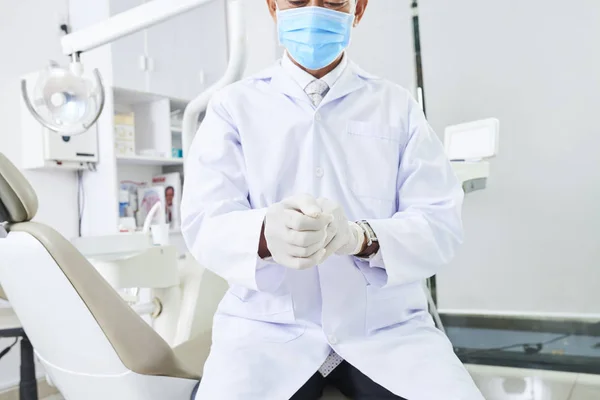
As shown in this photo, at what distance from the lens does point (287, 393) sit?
2.52 ft

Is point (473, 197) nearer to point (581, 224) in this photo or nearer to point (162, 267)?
point (581, 224)

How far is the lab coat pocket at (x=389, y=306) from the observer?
0.86m

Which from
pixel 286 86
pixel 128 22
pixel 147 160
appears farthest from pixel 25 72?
pixel 286 86

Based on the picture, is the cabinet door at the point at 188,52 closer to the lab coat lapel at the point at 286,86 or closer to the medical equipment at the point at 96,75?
the medical equipment at the point at 96,75

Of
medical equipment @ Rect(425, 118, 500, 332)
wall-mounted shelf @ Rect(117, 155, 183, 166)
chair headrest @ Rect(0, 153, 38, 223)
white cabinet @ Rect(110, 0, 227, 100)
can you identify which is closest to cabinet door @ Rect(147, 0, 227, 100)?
white cabinet @ Rect(110, 0, 227, 100)

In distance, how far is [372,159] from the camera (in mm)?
927

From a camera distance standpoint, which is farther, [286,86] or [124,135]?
[124,135]

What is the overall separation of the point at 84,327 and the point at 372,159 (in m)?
0.59

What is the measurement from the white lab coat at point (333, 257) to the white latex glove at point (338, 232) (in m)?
0.07

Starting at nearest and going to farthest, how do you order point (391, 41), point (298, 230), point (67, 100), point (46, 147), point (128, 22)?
1. point (298, 230)
2. point (128, 22)
3. point (67, 100)
4. point (391, 41)
5. point (46, 147)

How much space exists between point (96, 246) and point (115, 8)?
1.81m

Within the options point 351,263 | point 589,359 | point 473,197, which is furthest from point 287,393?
point 589,359

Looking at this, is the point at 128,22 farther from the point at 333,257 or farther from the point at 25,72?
the point at 25,72

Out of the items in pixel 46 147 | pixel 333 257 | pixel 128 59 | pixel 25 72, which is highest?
pixel 128 59
